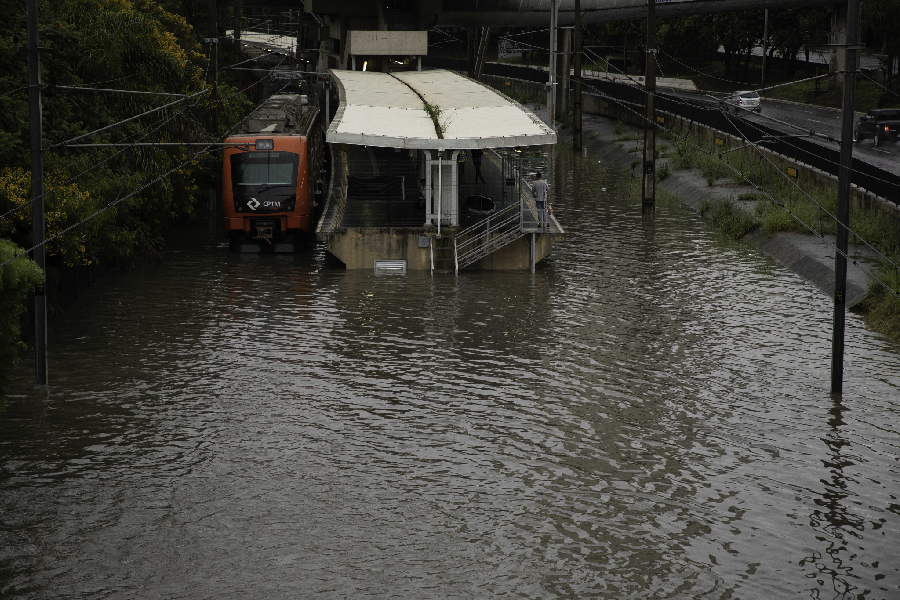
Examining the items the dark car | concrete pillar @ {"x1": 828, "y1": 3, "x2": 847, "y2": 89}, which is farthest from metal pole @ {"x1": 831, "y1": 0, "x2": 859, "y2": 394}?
concrete pillar @ {"x1": 828, "y1": 3, "x2": 847, "y2": 89}

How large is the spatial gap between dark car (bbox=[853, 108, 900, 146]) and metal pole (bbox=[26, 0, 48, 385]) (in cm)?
3749

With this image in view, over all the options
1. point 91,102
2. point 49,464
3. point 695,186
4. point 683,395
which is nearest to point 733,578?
point 683,395

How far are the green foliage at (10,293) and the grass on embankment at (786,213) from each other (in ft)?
55.3

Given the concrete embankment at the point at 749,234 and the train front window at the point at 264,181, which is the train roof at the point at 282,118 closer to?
the train front window at the point at 264,181

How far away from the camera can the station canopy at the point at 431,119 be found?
28.8m

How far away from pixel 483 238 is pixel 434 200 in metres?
1.77

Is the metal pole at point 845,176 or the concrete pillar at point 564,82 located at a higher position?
the concrete pillar at point 564,82

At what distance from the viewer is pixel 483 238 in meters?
30.4

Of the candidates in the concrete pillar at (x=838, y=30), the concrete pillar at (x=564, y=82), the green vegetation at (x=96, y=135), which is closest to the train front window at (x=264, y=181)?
the green vegetation at (x=96, y=135)

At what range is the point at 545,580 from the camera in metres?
12.2

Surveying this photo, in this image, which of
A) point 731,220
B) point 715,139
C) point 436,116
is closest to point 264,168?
point 436,116

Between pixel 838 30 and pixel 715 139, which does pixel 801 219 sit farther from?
pixel 838 30

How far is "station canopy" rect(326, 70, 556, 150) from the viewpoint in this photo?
28812mm

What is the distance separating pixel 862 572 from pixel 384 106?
24.0 metres
